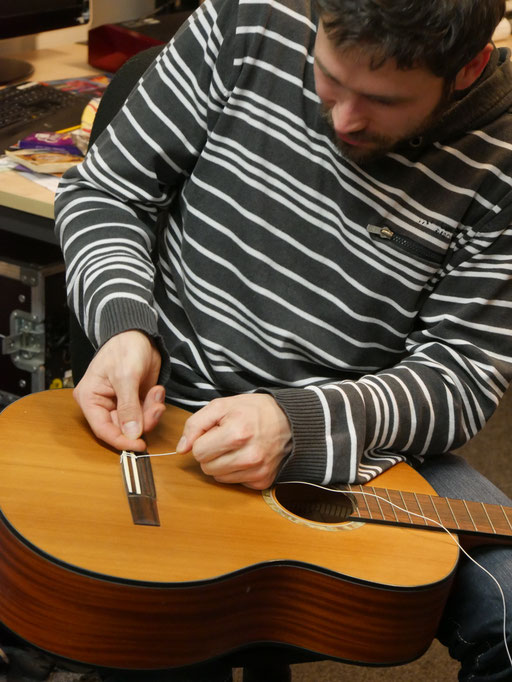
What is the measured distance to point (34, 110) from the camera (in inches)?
65.6

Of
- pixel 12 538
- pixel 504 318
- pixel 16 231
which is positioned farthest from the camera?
pixel 16 231

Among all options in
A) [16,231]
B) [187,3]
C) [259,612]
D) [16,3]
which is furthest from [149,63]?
[187,3]

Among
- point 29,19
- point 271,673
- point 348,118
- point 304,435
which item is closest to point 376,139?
point 348,118

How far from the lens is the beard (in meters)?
1.02

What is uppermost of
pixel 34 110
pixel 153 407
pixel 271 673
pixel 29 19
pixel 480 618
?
pixel 29 19

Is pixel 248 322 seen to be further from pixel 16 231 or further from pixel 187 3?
pixel 187 3

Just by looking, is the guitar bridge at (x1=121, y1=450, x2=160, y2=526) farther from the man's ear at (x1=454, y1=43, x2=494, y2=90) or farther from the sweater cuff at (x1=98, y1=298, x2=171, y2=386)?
the man's ear at (x1=454, y1=43, x2=494, y2=90)

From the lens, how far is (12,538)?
88 centimetres

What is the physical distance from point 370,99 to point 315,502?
49cm

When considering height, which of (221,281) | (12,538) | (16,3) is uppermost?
(16,3)

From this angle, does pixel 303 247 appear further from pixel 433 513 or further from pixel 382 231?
pixel 433 513

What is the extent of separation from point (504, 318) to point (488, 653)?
0.39 meters

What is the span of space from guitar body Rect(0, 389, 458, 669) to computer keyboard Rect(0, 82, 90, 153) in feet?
2.32

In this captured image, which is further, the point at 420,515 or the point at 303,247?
the point at 303,247
